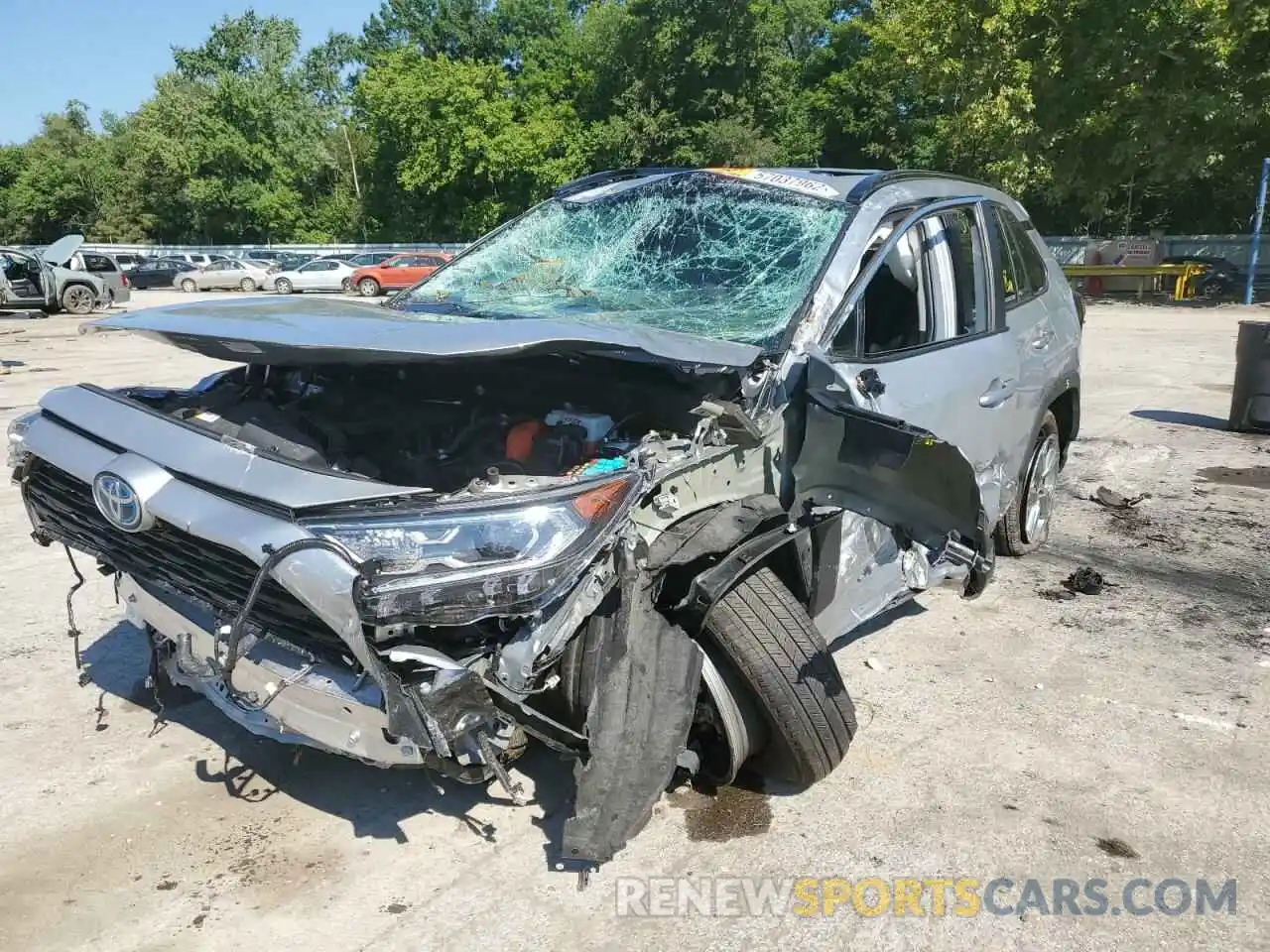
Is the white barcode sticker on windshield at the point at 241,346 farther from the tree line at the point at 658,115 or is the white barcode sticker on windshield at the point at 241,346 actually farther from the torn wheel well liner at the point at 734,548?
the tree line at the point at 658,115

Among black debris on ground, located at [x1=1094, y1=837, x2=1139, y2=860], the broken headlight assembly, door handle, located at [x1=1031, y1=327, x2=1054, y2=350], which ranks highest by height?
door handle, located at [x1=1031, y1=327, x2=1054, y2=350]

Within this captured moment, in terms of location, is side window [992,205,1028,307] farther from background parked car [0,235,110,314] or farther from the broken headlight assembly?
background parked car [0,235,110,314]

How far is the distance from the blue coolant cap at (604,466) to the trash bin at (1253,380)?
7835 mm

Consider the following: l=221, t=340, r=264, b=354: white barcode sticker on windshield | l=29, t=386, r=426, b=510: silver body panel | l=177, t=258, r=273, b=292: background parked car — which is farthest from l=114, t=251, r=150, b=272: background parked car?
l=221, t=340, r=264, b=354: white barcode sticker on windshield

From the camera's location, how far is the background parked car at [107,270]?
23.7 metres

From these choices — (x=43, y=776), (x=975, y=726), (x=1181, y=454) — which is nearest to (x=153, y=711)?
(x=43, y=776)

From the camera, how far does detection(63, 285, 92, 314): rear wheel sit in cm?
2236

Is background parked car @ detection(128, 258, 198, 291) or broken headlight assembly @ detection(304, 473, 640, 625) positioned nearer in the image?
broken headlight assembly @ detection(304, 473, 640, 625)

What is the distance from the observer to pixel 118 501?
263 cm

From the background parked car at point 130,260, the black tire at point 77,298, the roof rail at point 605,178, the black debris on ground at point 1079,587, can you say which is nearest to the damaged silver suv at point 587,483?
the roof rail at point 605,178

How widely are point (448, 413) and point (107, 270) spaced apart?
25.0 m

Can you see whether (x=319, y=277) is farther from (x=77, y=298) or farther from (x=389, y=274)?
(x=77, y=298)

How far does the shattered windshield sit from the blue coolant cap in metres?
0.67

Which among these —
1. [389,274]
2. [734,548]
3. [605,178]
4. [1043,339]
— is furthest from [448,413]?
[389,274]
